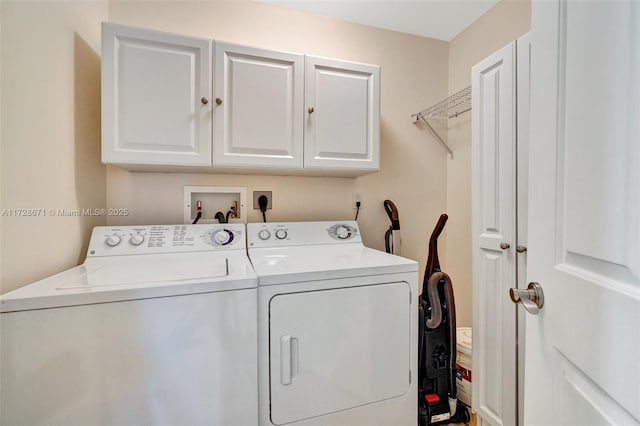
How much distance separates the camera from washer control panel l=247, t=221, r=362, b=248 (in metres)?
1.73

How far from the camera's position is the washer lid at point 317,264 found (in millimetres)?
1194

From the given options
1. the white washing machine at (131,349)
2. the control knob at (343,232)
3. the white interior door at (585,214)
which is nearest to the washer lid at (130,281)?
the white washing machine at (131,349)

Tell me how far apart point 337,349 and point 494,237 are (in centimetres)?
95

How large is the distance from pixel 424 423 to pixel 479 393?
34cm

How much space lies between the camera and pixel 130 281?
104 cm

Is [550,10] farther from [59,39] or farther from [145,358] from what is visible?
[59,39]

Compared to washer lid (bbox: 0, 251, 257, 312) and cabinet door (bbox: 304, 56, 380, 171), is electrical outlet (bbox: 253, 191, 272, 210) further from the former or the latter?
washer lid (bbox: 0, 251, 257, 312)

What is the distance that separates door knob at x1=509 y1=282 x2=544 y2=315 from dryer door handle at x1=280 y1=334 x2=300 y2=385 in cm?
82

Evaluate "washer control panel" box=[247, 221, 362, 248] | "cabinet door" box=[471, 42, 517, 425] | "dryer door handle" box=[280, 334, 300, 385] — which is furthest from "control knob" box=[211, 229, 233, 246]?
"cabinet door" box=[471, 42, 517, 425]

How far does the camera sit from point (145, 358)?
3.14 ft

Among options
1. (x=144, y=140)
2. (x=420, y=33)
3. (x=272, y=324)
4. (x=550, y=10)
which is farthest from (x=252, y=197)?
(x=420, y=33)

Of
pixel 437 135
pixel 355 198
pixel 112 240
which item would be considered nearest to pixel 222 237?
pixel 112 240

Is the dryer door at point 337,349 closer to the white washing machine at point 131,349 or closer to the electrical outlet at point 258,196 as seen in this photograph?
the white washing machine at point 131,349

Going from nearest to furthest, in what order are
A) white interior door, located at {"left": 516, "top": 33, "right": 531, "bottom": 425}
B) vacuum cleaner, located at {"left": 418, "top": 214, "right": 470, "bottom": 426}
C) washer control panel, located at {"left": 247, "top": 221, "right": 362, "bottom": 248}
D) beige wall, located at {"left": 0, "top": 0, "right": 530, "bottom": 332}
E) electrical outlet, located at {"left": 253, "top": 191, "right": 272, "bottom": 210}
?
1. beige wall, located at {"left": 0, "top": 0, "right": 530, "bottom": 332}
2. white interior door, located at {"left": 516, "top": 33, "right": 531, "bottom": 425}
3. vacuum cleaner, located at {"left": 418, "top": 214, "right": 470, "bottom": 426}
4. washer control panel, located at {"left": 247, "top": 221, "right": 362, "bottom": 248}
5. electrical outlet, located at {"left": 253, "top": 191, "right": 272, "bottom": 210}
